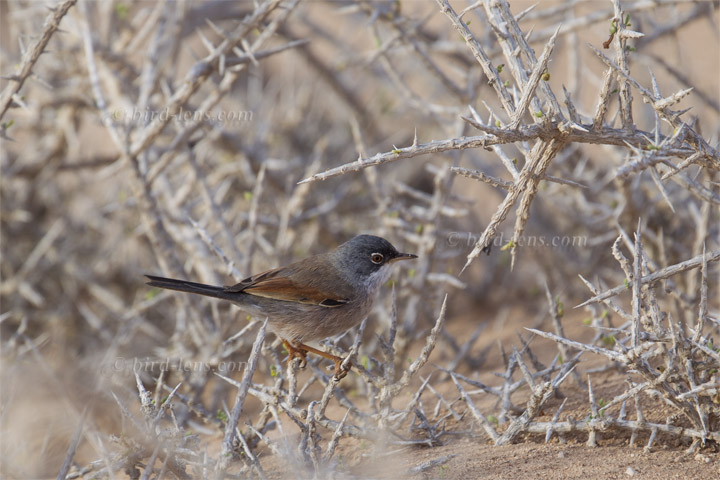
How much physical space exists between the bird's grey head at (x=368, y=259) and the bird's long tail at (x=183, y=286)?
0.89 meters

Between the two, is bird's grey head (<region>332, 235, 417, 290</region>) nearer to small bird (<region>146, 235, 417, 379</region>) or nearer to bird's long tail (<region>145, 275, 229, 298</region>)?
small bird (<region>146, 235, 417, 379</region>)

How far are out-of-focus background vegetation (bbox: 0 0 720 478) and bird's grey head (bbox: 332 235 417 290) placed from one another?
1.55 feet

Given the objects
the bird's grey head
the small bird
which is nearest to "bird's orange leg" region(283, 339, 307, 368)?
the small bird

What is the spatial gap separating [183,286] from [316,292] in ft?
2.95

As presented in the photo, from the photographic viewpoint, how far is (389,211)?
536 cm

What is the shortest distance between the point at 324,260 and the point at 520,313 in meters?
2.69

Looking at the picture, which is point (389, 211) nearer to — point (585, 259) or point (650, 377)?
point (585, 259)

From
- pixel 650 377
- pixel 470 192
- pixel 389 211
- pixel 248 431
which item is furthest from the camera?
pixel 470 192

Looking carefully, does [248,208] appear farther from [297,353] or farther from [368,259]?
[297,353]

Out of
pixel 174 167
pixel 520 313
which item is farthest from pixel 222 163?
pixel 520 313

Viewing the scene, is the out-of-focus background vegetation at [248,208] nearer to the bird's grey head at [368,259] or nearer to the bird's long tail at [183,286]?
the bird's long tail at [183,286]

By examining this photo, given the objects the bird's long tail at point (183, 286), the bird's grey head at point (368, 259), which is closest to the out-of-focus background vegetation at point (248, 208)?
the bird's long tail at point (183, 286)

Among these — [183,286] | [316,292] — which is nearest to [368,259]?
[316,292]

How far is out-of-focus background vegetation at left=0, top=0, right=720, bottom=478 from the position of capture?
15.1 feet
